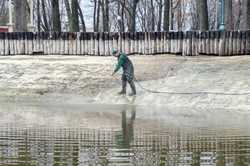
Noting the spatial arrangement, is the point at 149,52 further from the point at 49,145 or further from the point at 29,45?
the point at 49,145

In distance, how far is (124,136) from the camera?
43.4 ft

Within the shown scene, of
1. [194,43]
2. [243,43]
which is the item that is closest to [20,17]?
[194,43]

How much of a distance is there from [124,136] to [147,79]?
13.0 metres

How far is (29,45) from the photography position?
32688 millimetres

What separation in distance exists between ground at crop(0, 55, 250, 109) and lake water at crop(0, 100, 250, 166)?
2.02 meters

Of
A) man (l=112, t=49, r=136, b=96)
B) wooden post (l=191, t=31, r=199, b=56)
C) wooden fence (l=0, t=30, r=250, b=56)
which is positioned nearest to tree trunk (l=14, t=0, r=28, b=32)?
wooden fence (l=0, t=30, r=250, b=56)

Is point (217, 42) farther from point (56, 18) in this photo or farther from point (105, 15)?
point (105, 15)

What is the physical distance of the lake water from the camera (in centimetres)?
1009

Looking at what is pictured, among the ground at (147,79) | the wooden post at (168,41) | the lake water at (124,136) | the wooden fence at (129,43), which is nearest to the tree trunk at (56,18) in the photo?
the wooden fence at (129,43)

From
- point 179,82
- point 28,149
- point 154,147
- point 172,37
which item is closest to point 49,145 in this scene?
point 28,149

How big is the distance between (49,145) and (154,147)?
6.94 feet

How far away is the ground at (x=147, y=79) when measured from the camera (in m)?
22.2

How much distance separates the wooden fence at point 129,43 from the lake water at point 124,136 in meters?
10.8

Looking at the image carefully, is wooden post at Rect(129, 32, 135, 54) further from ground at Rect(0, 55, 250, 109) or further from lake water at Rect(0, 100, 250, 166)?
lake water at Rect(0, 100, 250, 166)
